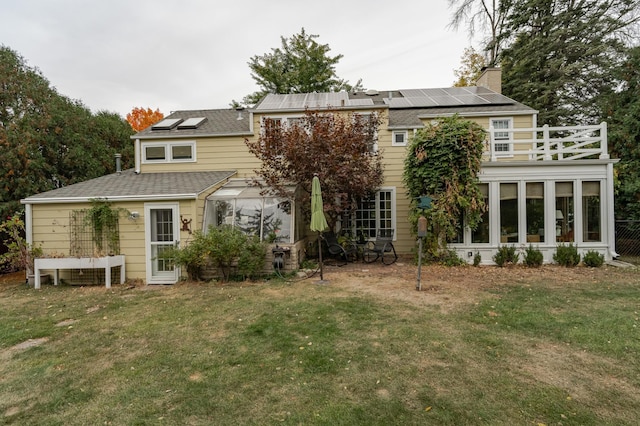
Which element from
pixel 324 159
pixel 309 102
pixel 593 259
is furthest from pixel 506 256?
pixel 309 102

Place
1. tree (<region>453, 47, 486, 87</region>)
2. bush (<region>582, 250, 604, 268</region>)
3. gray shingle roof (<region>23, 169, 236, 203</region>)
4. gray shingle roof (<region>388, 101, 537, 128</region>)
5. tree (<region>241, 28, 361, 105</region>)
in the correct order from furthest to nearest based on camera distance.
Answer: tree (<region>241, 28, 361, 105</region>) < tree (<region>453, 47, 486, 87</region>) < gray shingle roof (<region>388, 101, 537, 128</region>) < bush (<region>582, 250, 604, 268</region>) < gray shingle roof (<region>23, 169, 236, 203</region>)

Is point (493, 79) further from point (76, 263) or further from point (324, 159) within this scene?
point (76, 263)

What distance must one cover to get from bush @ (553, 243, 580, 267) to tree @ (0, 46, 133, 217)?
1725 centimetres

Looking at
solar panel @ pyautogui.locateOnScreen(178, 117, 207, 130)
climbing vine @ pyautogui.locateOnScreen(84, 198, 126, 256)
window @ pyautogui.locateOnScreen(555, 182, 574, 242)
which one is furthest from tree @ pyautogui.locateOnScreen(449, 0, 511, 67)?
climbing vine @ pyautogui.locateOnScreen(84, 198, 126, 256)

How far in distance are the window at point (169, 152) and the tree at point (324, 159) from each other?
3573 millimetres

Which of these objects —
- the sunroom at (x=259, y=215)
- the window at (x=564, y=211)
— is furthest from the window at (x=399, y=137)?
the window at (x=564, y=211)

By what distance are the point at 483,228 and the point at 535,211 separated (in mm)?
1595

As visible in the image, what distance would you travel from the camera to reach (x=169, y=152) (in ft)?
38.2

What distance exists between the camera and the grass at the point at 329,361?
8.75ft

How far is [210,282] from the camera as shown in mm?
7656

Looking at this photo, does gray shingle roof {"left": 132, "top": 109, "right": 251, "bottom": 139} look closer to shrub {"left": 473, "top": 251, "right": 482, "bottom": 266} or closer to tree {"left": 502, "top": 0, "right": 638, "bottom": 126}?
shrub {"left": 473, "top": 251, "right": 482, "bottom": 266}

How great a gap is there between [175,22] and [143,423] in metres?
14.4

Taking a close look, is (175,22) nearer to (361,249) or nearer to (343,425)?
(361,249)

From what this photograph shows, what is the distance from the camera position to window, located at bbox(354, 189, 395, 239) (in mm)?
11297
